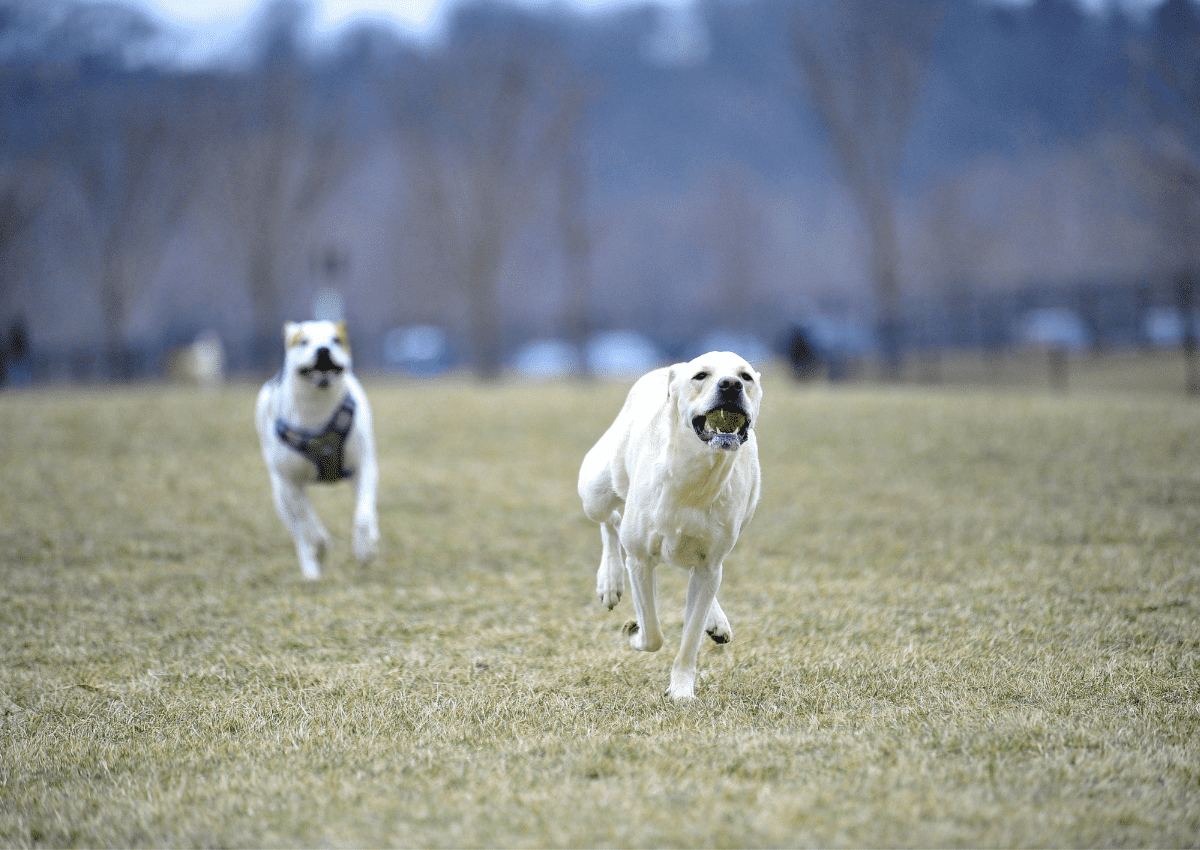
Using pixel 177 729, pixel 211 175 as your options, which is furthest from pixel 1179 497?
pixel 211 175

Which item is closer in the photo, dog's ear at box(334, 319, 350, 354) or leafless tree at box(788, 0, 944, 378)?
dog's ear at box(334, 319, 350, 354)

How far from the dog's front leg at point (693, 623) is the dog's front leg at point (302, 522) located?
11.8 ft

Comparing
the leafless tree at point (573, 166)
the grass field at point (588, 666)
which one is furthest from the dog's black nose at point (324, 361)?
the leafless tree at point (573, 166)

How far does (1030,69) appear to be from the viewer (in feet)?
277

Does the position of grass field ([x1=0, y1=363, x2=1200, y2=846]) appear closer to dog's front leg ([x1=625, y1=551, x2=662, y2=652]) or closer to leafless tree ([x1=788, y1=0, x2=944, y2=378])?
dog's front leg ([x1=625, y1=551, x2=662, y2=652])

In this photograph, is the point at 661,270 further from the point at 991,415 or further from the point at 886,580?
the point at 886,580

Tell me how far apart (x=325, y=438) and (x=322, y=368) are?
0.50 meters

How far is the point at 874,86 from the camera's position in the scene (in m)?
21.1

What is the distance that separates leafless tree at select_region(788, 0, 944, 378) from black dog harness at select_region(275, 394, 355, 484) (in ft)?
53.9

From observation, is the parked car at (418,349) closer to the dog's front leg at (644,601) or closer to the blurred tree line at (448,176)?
the blurred tree line at (448,176)

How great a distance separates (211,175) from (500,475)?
Answer: 17.6m

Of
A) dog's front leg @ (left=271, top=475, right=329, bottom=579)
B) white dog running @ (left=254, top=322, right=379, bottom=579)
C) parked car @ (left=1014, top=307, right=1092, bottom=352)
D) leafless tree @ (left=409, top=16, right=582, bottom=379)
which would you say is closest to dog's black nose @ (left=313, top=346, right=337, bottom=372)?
white dog running @ (left=254, top=322, right=379, bottom=579)

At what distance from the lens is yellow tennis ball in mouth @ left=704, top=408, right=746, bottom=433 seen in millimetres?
3744

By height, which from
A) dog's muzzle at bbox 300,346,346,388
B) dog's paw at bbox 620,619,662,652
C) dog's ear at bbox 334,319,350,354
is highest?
dog's ear at bbox 334,319,350,354
